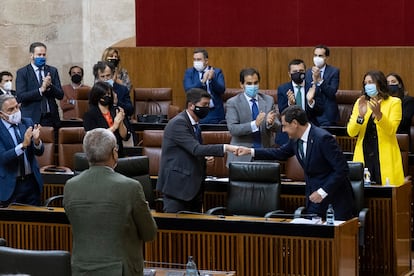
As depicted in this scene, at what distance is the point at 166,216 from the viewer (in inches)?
358

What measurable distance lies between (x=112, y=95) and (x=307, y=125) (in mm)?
2308

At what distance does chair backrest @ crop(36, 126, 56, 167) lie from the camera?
1197cm

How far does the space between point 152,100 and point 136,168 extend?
5.09 m

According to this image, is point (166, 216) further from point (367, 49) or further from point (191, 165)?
point (367, 49)

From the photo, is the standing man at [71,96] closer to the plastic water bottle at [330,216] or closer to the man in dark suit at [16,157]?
the man in dark suit at [16,157]

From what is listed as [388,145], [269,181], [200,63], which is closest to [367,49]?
[200,63]

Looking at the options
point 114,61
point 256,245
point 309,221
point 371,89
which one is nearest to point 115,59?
point 114,61

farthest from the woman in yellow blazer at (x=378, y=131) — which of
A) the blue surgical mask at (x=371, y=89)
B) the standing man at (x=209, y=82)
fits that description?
the standing man at (x=209, y=82)

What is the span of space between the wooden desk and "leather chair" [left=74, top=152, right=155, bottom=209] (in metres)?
1.04

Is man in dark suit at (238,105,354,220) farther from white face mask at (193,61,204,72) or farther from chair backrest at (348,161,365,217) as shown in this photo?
white face mask at (193,61,204,72)

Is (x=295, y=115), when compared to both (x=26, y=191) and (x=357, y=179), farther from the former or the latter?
(x=26, y=191)

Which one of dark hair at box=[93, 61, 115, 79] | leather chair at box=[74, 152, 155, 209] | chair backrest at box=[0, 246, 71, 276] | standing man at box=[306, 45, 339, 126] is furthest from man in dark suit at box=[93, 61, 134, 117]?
chair backrest at box=[0, 246, 71, 276]

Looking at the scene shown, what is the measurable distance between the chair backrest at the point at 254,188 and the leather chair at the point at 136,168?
76 centimetres

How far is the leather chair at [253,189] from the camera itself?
32.5 ft
